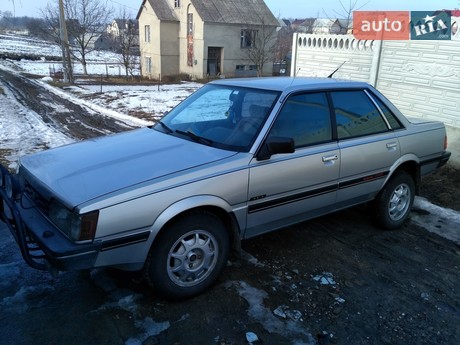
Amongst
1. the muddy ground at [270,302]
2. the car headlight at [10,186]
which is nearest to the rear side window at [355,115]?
the muddy ground at [270,302]

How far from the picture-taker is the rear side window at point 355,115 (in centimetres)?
392

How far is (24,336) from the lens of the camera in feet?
8.84

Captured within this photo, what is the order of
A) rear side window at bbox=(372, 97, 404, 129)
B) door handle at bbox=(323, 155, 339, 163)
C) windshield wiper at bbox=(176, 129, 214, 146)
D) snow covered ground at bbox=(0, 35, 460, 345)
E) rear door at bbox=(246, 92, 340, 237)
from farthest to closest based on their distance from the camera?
rear side window at bbox=(372, 97, 404, 129), door handle at bbox=(323, 155, 339, 163), windshield wiper at bbox=(176, 129, 214, 146), rear door at bbox=(246, 92, 340, 237), snow covered ground at bbox=(0, 35, 460, 345)

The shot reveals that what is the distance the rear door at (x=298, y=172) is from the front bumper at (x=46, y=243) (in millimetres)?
1346

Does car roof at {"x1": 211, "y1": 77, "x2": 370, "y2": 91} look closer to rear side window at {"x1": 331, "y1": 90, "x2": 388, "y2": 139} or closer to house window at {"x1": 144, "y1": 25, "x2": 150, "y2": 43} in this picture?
rear side window at {"x1": 331, "y1": 90, "x2": 388, "y2": 139}

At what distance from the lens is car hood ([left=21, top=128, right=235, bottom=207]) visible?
2.77 metres

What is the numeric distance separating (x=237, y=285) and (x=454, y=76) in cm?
539

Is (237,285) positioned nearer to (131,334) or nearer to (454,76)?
(131,334)

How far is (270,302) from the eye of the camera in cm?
316

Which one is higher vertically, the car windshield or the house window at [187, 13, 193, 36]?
the house window at [187, 13, 193, 36]

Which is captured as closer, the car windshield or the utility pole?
the car windshield

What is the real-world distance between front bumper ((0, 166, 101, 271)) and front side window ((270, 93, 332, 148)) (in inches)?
69.9
